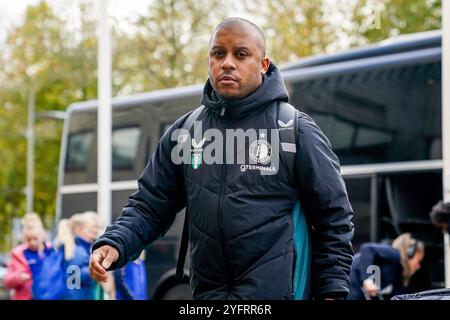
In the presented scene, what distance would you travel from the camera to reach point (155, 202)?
150 inches

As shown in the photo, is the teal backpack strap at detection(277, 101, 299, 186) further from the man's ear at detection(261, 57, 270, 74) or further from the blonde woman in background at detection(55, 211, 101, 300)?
the blonde woman in background at detection(55, 211, 101, 300)

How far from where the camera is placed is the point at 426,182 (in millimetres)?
10602

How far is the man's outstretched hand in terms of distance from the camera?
11.6ft

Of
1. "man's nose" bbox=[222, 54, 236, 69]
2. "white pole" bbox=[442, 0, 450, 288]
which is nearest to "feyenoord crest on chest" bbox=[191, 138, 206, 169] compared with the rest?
"man's nose" bbox=[222, 54, 236, 69]

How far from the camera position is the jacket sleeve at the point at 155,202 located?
375 centimetres

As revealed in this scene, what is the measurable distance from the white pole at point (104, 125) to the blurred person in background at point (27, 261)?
2183mm

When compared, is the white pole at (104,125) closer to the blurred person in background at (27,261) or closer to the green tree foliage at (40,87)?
the blurred person in background at (27,261)

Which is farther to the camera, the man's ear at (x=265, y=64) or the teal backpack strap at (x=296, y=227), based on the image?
the man's ear at (x=265, y=64)

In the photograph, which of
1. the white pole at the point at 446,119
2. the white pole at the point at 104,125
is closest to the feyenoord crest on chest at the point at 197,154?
the white pole at the point at 446,119

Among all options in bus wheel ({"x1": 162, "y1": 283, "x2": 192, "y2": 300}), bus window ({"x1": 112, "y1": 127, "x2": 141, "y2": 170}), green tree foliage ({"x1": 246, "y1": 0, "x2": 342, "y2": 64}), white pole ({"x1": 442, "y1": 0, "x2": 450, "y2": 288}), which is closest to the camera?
white pole ({"x1": 442, "y1": 0, "x2": 450, "y2": 288})

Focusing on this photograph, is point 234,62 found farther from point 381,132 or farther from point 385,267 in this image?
point 381,132

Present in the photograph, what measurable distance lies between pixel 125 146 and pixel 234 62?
10.7 m

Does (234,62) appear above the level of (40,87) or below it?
below

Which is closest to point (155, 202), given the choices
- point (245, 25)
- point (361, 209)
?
point (245, 25)
